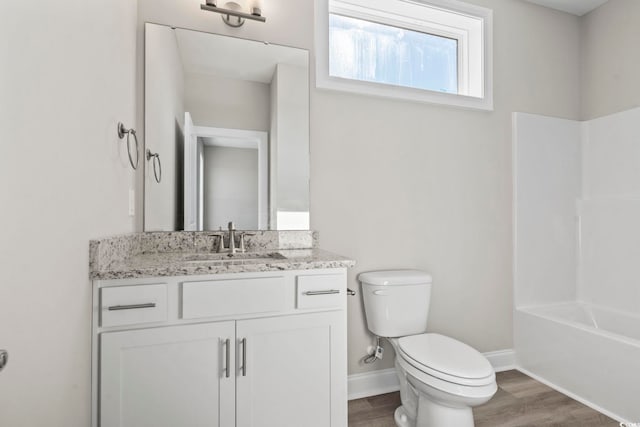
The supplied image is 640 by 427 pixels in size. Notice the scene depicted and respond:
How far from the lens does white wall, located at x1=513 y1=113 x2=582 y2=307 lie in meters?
2.45

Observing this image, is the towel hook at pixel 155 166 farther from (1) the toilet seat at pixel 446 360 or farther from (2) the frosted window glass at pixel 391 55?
(1) the toilet seat at pixel 446 360

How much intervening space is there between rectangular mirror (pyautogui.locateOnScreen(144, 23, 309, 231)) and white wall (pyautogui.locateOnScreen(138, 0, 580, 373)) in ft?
0.32

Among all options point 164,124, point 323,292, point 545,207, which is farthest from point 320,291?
point 545,207

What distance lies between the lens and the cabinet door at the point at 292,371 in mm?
1316

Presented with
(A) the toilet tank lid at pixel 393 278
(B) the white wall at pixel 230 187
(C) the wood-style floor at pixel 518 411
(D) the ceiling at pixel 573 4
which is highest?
(D) the ceiling at pixel 573 4

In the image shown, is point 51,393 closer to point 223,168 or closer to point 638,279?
point 223,168

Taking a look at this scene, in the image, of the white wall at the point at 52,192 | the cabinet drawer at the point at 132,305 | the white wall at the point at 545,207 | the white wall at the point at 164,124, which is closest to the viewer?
the white wall at the point at 52,192

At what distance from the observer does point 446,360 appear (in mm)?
1530

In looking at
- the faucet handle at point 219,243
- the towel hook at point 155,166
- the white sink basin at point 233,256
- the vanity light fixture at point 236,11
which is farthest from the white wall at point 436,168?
the towel hook at point 155,166

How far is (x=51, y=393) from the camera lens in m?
0.87

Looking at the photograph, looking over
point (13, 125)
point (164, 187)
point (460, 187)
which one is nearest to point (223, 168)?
point (164, 187)

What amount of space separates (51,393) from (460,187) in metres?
2.28

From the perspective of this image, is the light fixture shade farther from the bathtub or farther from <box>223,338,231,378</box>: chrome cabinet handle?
the bathtub

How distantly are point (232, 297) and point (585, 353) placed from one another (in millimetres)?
2023
